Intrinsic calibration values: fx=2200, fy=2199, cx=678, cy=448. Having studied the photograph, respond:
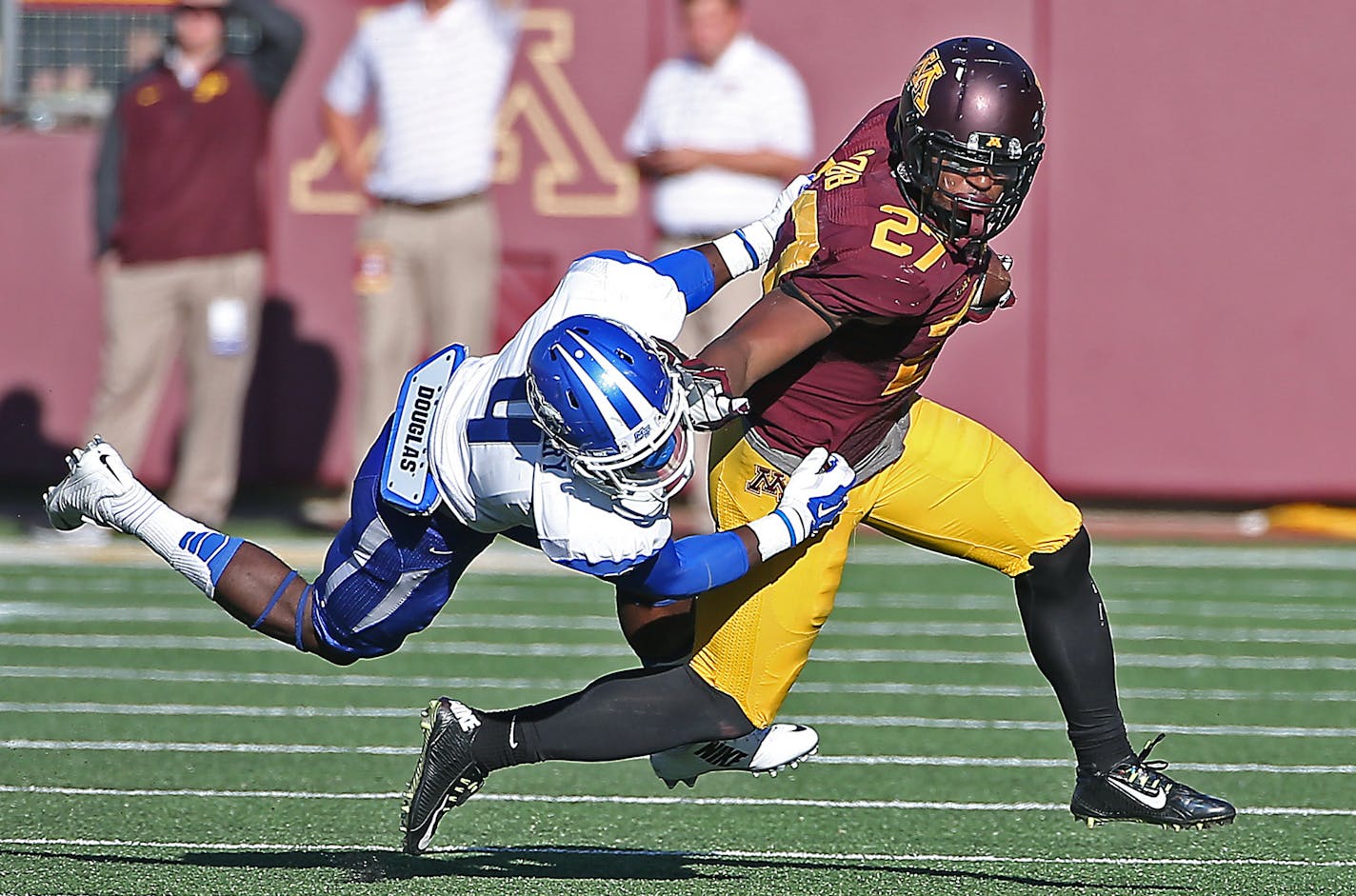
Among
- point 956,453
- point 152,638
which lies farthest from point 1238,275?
point 956,453

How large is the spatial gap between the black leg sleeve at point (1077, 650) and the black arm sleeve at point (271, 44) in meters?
5.15

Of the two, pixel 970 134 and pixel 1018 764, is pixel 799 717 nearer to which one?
pixel 1018 764

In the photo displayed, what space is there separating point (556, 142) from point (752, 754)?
5.76 metres

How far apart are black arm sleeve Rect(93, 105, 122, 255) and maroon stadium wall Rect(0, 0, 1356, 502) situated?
947 mm

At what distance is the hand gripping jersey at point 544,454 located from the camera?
3.55 meters

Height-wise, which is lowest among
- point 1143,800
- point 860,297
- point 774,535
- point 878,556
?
point 878,556

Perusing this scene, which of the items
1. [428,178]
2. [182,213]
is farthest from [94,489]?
[182,213]

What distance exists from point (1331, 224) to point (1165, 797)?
577 cm

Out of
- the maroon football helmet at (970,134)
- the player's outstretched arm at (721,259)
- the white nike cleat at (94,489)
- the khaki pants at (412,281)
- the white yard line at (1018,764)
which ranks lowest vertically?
the khaki pants at (412,281)

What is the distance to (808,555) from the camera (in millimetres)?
3965

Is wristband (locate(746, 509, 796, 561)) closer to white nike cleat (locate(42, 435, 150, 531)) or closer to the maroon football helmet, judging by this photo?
the maroon football helmet

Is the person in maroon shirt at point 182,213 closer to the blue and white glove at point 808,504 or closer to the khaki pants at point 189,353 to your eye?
the khaki pants at point 189,353

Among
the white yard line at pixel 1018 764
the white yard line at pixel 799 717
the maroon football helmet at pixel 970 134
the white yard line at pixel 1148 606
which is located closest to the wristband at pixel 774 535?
the maroon football helmet at pixel 970 134

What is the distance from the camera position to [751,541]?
3781mm
